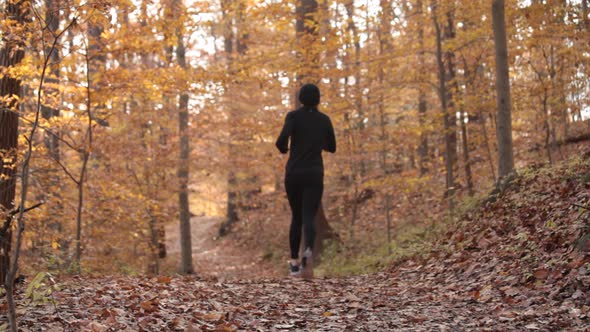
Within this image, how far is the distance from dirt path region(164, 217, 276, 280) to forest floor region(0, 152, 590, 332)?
599 cm

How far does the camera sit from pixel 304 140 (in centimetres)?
734

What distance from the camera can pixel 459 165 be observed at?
50.5 ft

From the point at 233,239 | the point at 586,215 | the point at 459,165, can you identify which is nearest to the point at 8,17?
the point at 586,215

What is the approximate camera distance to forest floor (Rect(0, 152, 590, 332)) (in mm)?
4227

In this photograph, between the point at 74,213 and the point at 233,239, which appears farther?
the point at 233,239

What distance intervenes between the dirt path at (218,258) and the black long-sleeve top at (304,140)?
5.69 meters

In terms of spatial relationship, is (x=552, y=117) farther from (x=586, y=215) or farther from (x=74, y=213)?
(x=74, y=213)

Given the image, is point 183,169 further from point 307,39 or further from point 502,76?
point 502,76

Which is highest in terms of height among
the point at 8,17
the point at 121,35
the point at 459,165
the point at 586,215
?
the point at 121,35

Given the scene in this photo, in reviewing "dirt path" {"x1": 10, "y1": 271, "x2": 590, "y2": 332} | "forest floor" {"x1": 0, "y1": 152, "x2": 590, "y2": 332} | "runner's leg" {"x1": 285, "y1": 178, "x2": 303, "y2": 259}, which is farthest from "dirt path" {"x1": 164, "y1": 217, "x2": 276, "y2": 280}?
"dirt path" {"x1": 10, "y1": 271, "x2": 590, "y2": 332}

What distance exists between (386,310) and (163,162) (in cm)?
994

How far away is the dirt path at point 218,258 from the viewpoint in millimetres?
16694

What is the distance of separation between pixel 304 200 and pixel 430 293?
220 centimetres

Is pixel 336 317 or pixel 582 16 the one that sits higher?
pixel 582 16
